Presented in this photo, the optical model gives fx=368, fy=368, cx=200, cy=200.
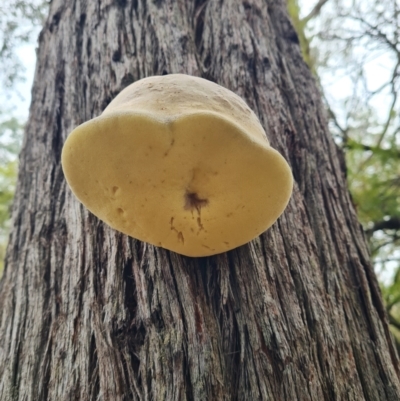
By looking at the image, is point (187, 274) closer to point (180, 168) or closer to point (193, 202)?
point (193, 202)

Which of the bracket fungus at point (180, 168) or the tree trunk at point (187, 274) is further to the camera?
the tree trunk at point (187, 274)

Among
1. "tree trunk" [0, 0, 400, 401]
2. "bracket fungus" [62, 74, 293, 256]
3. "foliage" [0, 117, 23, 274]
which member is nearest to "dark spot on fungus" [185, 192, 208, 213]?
"bracket fungus" [62, 74, 293, 256]

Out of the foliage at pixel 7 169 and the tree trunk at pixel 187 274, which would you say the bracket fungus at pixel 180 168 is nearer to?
the tree trunk at pixel 187 274

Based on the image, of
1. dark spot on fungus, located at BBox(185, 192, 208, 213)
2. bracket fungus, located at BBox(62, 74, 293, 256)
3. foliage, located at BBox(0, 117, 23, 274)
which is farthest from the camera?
foliage, located at BBox(0, 117, 23, 274)

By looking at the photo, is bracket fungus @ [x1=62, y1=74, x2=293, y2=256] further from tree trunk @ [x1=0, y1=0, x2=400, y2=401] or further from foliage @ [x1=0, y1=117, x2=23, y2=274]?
foliage @ [x1=0, y1=117, x2=23, y2=274]

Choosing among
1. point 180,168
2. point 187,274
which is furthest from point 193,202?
point 187,274

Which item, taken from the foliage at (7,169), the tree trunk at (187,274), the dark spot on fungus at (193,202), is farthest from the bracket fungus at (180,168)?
the foliage at (7,169)

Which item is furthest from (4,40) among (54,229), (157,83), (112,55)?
(157,83)

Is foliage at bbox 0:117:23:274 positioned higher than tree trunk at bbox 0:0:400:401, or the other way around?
tree trunk at bbox 0:0:400:401
